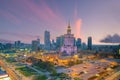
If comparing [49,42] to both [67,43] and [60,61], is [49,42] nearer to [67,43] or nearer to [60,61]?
[67,43]

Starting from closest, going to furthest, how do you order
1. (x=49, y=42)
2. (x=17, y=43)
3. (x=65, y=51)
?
(x=65, y=51)
(x=49, y=42)
(x=17, y=43)

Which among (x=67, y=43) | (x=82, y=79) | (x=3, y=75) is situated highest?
(x=67, y=43)

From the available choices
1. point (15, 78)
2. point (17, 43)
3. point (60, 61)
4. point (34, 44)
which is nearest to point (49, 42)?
point (34, 44)

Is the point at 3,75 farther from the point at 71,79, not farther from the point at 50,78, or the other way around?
the point at 71,79

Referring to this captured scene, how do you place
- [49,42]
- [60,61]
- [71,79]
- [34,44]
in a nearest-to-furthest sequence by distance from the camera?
[71,79] < [60,61] < [34,44] < [49,42]

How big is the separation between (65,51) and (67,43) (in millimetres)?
3976

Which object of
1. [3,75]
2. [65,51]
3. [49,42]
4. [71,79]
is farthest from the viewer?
[49,42]

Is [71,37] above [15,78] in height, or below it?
above

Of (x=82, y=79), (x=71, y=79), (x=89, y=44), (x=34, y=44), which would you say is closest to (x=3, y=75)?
(x=71, y=79)

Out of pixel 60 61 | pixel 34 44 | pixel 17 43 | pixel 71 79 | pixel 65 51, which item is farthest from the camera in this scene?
pixel 17 43

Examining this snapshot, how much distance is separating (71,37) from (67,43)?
3208 mm

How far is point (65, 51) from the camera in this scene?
62.5 meters

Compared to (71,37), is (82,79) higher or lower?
lower

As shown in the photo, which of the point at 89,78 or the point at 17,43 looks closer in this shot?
the point at 89,78
